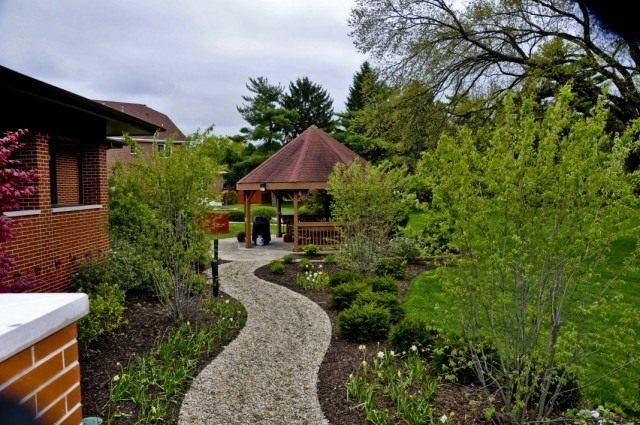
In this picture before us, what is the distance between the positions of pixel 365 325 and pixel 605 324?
139 inches

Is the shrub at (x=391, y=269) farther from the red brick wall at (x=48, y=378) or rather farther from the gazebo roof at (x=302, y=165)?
the red brick wall at (x=48, y=378)

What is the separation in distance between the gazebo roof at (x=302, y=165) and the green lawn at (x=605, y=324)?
16.9 ft

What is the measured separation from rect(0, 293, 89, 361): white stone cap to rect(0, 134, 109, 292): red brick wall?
559 centimetres

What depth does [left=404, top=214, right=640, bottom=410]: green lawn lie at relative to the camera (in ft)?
11.8

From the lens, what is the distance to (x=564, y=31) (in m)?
12.8

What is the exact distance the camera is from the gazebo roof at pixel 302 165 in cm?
1442

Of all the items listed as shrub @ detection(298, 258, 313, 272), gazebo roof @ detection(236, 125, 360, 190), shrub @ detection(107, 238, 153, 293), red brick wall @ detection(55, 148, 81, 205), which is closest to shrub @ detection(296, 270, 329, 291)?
shrub @ detection(298, 258, 313, 272)

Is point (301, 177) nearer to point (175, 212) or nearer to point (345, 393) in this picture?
point (175, 212)

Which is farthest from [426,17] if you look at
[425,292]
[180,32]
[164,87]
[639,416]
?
[164,87]

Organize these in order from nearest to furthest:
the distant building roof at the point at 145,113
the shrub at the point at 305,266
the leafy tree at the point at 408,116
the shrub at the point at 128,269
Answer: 1. the shrub at the point at 128,269
2. the shrub at the point at 305,266
3. the leafy tree at the point at 408,116
4. the distant building roof at the point at 145,113

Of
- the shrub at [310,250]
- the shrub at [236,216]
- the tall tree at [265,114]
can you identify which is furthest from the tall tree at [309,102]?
the shrub at [310,250]

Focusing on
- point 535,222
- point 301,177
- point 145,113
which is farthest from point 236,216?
point 535,222

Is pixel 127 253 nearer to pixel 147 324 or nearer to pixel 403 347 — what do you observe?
pixel 147 324

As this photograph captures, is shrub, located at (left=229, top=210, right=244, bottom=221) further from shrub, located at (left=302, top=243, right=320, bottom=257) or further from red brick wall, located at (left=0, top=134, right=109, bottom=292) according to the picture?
Answer: red brick wall, located at (left=0, top=134, right=109, bottom=292)
